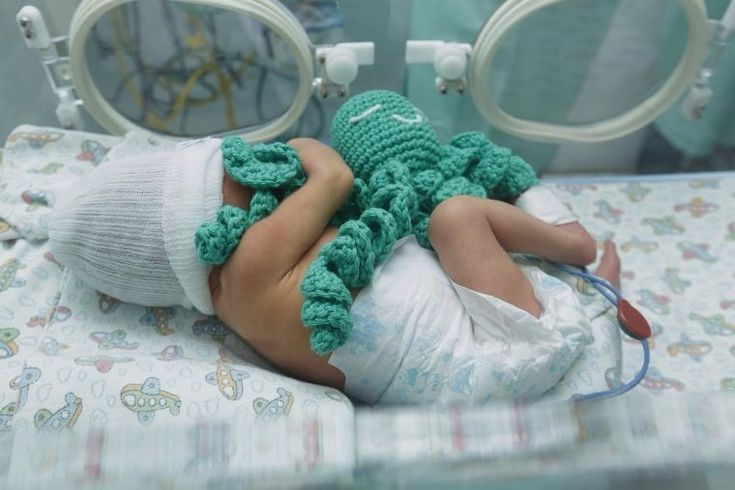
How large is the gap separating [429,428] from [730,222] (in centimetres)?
111

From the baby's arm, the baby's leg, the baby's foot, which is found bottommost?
the baby's foot

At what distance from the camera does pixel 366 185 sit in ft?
3.22

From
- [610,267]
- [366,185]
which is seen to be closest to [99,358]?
[366,185]

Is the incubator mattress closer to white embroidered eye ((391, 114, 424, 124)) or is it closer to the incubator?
the incubator

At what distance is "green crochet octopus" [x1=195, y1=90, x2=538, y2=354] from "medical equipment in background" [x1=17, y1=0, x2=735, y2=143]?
0.60ft

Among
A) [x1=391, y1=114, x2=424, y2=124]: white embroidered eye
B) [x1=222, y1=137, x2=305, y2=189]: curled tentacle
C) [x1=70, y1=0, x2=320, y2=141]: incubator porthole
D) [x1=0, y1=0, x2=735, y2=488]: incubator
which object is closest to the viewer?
[x1=0, y1=0, x2=735, y2=488]: incubator

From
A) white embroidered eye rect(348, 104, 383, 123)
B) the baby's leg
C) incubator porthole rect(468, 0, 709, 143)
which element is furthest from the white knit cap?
incubator porthole rect(468, 0, 709, 143)

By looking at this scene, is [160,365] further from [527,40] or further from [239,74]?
[527,40]

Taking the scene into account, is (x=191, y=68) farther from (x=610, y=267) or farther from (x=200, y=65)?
(x=610, y=267)

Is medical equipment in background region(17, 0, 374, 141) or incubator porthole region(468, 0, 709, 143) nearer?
medical equipment in background region(17, 0, 374, 141)

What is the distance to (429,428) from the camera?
1.80 feet

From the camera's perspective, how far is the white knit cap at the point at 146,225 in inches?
33.7

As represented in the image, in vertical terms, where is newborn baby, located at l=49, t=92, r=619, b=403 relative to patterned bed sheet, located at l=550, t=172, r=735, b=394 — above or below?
above

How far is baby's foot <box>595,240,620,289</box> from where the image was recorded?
44.8 inches
